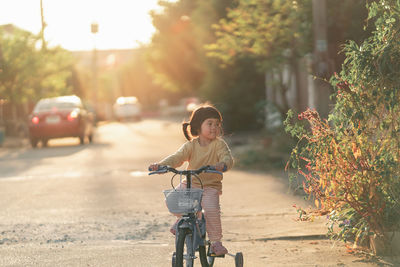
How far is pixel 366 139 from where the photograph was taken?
249 inches

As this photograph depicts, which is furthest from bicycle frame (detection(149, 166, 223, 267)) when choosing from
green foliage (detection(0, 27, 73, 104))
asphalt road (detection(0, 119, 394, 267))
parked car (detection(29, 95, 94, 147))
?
green foliage (detection(0, 27, 73, 104))

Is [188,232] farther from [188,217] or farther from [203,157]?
[203,157]

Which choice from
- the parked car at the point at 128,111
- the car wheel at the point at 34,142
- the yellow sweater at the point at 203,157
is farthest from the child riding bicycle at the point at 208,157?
the parked car at the point at 128,111

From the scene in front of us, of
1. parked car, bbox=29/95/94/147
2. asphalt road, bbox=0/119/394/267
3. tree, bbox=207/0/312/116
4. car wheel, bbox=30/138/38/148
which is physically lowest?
asphalt road, bbox=0/119/394/267

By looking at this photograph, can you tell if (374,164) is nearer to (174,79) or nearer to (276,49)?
(276,49)

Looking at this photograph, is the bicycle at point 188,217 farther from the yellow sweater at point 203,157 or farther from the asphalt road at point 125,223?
the asphalt road at point 125,223

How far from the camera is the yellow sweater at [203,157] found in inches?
223

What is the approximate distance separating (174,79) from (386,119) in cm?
3426

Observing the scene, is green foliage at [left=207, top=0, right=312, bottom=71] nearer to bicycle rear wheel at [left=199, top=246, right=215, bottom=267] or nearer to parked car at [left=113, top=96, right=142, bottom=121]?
bicycle rear wheel at [left=199, top=246, right=215, bottom=267]

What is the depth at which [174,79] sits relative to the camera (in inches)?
1582

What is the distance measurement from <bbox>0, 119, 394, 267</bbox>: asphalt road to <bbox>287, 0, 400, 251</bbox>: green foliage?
0.43 meters

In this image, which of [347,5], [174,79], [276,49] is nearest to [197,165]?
[347,5]

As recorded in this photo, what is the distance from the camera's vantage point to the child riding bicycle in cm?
561

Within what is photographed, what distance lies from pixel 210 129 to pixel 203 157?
0.73 ft
